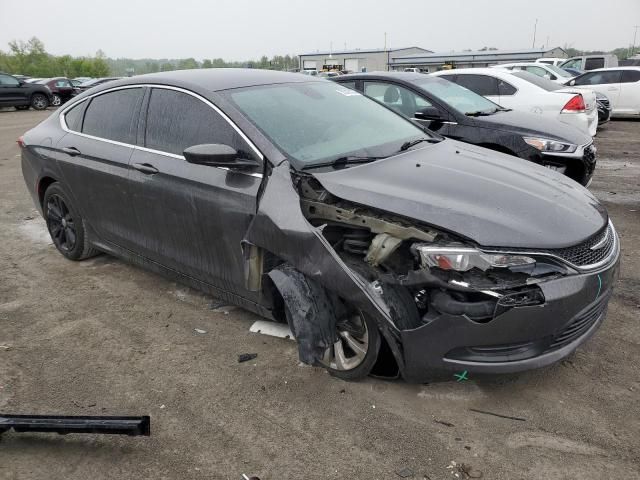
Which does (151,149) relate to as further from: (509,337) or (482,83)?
(482,83)

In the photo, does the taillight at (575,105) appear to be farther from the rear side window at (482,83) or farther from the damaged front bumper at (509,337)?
the damaged front bumper at (509,337)

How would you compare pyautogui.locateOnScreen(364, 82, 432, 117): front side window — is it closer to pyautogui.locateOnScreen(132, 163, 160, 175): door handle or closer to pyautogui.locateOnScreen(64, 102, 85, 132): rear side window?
pyautogui.locateOnScreen(64, 102, 85, 132): rear side window

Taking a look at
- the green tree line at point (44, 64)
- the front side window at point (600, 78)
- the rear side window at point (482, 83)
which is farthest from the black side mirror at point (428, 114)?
the green tree line at point (44, 64)

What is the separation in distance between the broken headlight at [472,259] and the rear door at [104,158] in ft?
8.06

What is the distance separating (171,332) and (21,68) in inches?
3118

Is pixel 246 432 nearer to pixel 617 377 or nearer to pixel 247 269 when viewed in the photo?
pixel 247 269

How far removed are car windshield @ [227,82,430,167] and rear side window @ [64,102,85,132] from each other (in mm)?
1772

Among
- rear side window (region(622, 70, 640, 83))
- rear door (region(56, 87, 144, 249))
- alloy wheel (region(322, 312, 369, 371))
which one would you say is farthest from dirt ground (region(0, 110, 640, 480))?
rear side window (region(622, 70, 640, 83))

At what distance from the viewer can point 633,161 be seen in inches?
370

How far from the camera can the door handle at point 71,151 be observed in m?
4.36

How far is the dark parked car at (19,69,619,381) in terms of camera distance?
8.30 ft

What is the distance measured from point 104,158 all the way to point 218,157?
1.48 m

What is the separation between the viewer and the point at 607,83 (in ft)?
47.8

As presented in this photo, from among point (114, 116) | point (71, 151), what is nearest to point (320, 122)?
point (114, 116)
